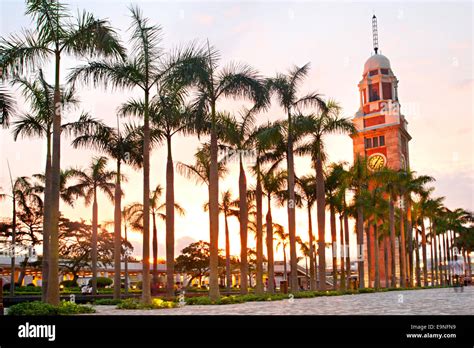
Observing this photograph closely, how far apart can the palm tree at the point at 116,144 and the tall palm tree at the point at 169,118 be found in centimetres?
155

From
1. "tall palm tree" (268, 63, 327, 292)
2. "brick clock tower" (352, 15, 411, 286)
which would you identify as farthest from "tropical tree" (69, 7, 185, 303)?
"brick clock tower" (352, 15, 411, 286)

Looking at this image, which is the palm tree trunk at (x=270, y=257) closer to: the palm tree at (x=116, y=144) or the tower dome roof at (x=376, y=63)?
the palm tree at (x=116, y=144)

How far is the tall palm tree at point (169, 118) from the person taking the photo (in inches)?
933

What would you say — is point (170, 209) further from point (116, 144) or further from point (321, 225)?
point (321, 225)

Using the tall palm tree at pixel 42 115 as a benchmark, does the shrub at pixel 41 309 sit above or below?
below

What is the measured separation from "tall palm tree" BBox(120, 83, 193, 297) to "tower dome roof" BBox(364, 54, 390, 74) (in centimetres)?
7329

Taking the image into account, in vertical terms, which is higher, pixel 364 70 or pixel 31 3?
pixel 364 70

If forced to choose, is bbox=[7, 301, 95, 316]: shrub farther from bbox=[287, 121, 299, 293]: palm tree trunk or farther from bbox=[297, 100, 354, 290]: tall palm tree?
bbox=[297, 100, 354, 290]: tall palm tree

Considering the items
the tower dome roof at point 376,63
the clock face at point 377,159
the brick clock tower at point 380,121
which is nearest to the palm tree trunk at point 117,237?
the brick clock tower at point 380,121

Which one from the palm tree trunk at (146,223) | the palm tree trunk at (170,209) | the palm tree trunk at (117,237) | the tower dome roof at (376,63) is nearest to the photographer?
the palm tree trunk at (146,223)
